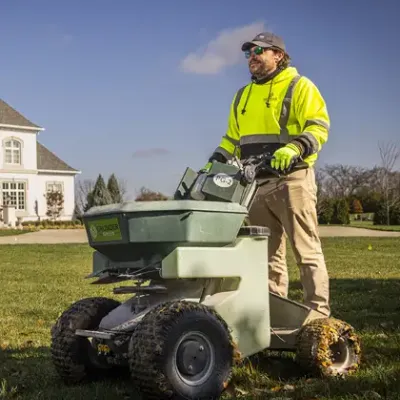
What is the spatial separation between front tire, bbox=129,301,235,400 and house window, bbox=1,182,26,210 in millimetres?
39455

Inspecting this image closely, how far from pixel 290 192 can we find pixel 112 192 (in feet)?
154

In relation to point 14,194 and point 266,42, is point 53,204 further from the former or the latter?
point 266,42

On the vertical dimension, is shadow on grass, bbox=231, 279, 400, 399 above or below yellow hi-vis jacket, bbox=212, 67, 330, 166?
below

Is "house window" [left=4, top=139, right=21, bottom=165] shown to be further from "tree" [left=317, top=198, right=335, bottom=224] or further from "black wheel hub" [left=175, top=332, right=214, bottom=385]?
"black wheel hub" [left=175, top=332, right=214, bottom=385]

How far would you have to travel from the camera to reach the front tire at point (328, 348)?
371 cm

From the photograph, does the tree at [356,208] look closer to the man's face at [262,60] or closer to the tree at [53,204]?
the tree at [53,204]

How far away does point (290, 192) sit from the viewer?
13.4ft

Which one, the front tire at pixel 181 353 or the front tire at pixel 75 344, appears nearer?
the front tire at pixel 181 353

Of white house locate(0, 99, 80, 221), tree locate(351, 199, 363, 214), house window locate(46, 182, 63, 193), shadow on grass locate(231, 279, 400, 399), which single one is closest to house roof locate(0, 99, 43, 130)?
white house locate(0, 99, 80, 221)

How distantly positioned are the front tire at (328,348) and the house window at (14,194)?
128 feet

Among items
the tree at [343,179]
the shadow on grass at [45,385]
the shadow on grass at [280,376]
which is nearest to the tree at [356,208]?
the tree at [343,179]

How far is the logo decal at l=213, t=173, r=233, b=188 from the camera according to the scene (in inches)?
143

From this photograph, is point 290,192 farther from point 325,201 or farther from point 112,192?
point 112,192

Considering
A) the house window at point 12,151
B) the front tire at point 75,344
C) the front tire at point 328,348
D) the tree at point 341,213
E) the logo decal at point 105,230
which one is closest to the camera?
the logo decal at point 105,230
